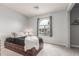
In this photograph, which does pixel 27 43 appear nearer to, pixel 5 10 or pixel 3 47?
pixel 3 47

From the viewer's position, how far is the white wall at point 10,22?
3.25 meters

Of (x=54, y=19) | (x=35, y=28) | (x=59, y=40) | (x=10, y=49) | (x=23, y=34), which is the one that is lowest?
(x=10, y=49)

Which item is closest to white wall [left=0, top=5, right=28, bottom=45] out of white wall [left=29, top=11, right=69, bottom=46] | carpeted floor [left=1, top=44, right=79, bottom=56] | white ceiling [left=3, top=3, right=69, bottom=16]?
white ceiling [left=3, top=3, right=69, bottom=16]

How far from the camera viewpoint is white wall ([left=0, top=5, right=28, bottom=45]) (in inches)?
128

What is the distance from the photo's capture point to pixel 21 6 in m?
3.41

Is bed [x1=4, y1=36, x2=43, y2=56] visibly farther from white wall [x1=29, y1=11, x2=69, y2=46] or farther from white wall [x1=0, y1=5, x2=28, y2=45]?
white wall [x1=29, y1=11, x2=69, y2=46]

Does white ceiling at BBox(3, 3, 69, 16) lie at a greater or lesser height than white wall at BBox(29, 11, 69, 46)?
greater

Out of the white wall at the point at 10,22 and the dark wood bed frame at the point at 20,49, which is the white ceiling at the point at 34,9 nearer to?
the white wall at the point at 10,22

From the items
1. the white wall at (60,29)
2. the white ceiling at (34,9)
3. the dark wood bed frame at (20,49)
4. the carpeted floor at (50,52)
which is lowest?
the carpeted floor at (50,52)

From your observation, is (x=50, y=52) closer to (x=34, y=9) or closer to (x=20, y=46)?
(x=20, y=46)

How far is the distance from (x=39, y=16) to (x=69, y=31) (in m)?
1.61

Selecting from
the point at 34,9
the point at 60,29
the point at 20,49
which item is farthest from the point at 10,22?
the point at 60,29

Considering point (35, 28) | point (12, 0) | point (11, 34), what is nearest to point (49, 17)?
point (35, 28)

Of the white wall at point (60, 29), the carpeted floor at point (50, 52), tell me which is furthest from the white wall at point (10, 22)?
the white wall at point (60, 29)
